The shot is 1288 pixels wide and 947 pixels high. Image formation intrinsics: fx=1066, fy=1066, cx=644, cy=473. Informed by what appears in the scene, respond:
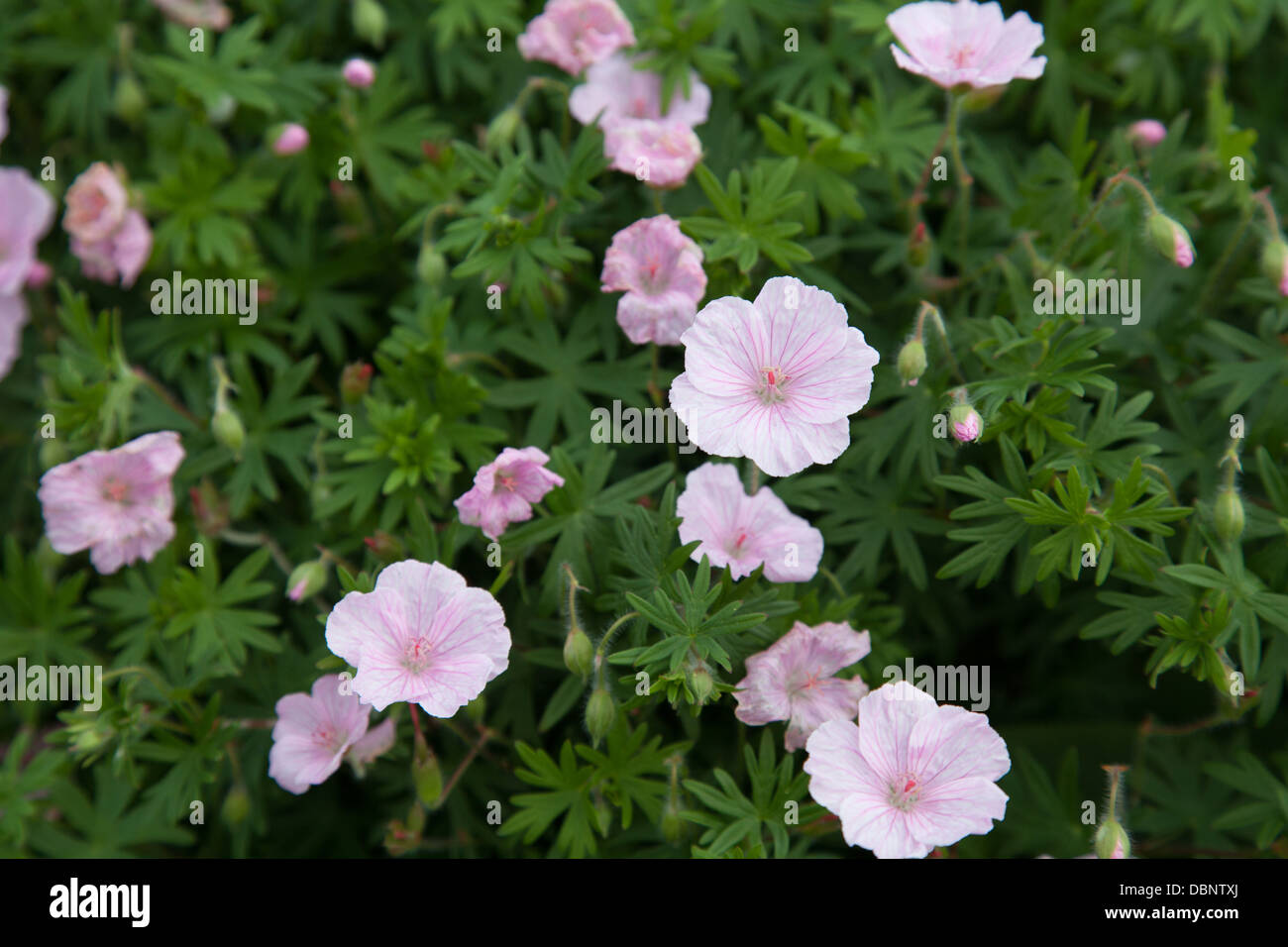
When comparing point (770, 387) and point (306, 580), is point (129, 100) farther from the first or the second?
point (770, 387)

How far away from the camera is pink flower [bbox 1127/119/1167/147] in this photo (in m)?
2.17

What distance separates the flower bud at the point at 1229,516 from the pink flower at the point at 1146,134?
808 mm

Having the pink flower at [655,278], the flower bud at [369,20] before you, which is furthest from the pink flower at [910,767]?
the flower bud at [369,20]

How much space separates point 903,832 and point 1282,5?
1.95 meters

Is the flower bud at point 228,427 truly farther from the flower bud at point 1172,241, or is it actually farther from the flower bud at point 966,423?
the flower bud at point 1172,241

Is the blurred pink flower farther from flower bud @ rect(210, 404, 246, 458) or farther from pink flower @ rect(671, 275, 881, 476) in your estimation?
pink flower @ rect(671, 275, 881, 476)

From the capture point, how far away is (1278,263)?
1963mm

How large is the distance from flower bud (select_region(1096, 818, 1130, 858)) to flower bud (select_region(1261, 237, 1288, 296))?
1039mm

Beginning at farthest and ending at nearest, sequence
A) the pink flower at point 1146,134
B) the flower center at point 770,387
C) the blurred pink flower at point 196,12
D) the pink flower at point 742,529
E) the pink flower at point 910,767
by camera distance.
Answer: the blurred pink flower at point 196,12
the pink flower at point 1146,134
the pink flower at point 742,529
the flower center at point 770,387
the pink flower at point 910,767

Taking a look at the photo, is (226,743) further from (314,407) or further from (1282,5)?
(1282,5)

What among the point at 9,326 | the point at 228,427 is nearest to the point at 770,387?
the point at 228,427

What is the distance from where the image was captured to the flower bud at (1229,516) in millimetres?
1769

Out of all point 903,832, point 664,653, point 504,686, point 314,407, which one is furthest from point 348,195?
point 903,832

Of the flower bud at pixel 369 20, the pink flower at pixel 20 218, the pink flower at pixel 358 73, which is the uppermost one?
the flower bud at pixel 369 20
